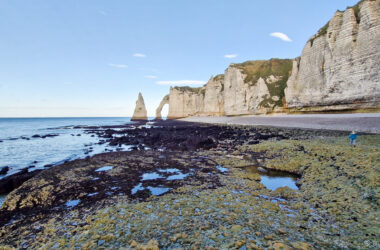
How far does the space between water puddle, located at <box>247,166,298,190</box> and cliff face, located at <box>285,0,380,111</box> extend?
2311 centimetres

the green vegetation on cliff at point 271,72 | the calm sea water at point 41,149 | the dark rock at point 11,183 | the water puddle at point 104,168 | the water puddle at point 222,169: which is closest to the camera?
the dark rock at point 11,183

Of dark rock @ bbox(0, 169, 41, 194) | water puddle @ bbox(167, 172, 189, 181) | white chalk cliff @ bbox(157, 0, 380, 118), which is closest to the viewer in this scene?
dark rock @ bbox(0, 169, 41, 194)

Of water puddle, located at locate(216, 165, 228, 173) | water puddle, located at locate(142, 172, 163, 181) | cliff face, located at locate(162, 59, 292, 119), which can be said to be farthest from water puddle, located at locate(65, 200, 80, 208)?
cliff face, located at locate(162, 59, 292, 119)

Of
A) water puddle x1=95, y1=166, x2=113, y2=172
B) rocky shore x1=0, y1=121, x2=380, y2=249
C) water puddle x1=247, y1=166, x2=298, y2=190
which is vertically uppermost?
rocky shore x1=0, y1=121, x2=380, y2=249

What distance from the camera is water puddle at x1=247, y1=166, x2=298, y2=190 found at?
6.76 meters

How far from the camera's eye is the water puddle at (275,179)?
266 inches

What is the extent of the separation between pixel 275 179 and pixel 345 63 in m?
27.0

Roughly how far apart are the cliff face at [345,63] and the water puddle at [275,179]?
23114 mm

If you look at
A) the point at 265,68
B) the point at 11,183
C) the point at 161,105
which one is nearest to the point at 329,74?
the point at 265,68

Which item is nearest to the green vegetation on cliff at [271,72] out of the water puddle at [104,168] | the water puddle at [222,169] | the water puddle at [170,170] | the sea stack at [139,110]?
the water puddle at [222,169]

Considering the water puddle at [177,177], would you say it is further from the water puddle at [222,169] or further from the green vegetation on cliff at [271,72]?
the green vegetation on cliff at [271,72]

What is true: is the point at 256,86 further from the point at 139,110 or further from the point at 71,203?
the point at 139,110

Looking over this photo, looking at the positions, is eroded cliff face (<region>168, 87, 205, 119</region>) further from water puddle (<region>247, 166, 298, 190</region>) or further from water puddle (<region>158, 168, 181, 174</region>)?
water puddle (<region>247, 166, 298, 190</region>)

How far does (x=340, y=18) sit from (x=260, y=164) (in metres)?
31.5
